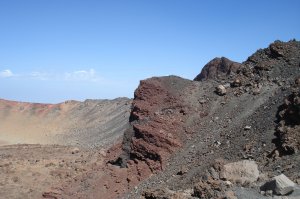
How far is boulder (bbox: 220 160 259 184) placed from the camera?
15133 millimetres

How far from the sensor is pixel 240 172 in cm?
1541

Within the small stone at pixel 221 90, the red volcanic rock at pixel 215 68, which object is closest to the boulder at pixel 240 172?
the small stone at pixel 221 90

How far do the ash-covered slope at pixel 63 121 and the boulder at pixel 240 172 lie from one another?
2755 cm

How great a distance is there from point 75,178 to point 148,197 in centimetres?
1179

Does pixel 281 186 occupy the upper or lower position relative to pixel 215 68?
lower

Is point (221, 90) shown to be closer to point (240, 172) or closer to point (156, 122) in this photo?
point (156, 122)

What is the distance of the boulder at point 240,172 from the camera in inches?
596

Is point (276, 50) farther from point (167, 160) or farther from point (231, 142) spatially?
point (167, 160)

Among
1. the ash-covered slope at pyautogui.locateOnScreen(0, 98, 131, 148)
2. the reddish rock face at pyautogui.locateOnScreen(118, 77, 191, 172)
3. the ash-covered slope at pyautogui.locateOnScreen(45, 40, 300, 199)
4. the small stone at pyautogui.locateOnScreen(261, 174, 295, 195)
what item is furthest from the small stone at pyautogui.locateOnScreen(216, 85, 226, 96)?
the ash-covered slope at pyautogui.locateOnScreen(0, 98, 131, 148)

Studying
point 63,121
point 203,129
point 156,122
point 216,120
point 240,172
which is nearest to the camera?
point 240,172

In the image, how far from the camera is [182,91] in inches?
1006

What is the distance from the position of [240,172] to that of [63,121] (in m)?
47.8

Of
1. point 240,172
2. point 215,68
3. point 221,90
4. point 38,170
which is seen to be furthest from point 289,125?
point 215,68

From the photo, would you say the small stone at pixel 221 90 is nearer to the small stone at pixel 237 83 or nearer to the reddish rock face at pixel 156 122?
the small stone at pixel 237 83
